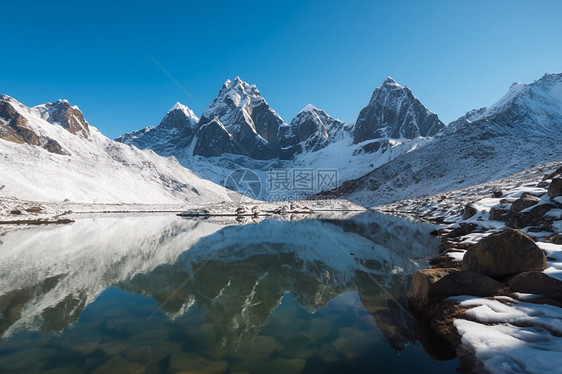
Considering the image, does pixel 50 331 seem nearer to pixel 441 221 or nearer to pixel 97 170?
pixel 441 221

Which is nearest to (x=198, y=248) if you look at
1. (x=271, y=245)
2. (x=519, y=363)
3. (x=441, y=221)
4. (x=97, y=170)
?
(x=271, y=245)

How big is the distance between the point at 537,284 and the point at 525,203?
15.0 meters

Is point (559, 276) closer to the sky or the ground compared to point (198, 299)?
closer to the sky

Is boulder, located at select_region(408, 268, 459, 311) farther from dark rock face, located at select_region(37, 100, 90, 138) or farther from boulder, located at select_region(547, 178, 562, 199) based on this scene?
dark rock face, located at select_region(37, 100, 90, 138)

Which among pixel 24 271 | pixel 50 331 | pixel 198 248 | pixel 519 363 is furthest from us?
pixel 198 248

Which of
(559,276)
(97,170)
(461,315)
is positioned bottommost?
(461,315)

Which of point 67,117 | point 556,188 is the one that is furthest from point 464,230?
point 67,117

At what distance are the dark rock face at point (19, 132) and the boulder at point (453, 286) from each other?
401 feet

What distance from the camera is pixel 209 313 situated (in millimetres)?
9555

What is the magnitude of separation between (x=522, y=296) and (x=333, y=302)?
5.81m

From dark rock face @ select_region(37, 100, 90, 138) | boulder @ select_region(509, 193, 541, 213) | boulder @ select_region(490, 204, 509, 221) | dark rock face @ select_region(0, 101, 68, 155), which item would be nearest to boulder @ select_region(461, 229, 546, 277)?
boulder @ select_region(509, 193, 541, 213)

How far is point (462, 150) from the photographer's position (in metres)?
94.6

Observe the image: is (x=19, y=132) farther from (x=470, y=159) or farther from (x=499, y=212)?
(x=470, y=159)

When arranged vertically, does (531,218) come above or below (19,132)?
below
